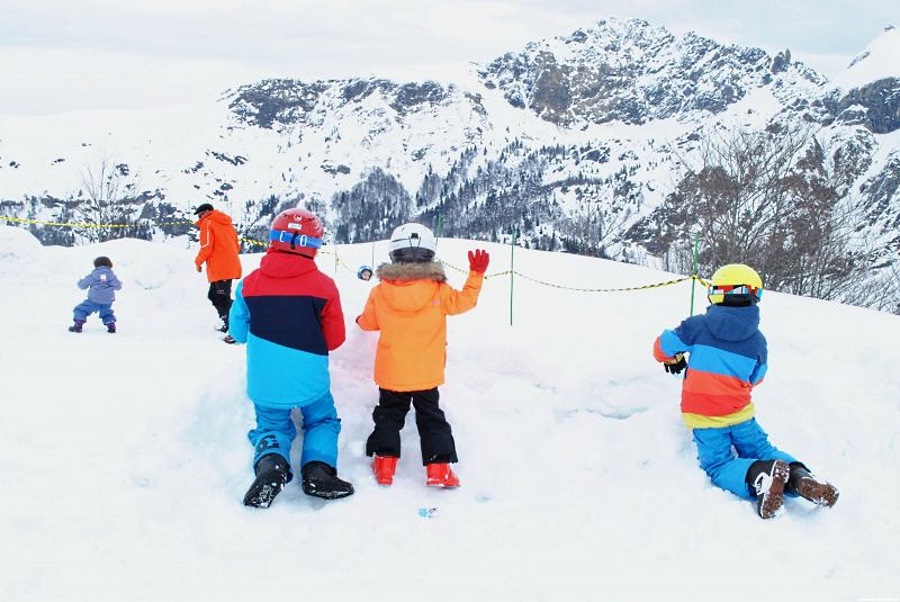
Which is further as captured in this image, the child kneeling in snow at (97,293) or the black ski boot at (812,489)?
the child kneeling in snow at (97,293)

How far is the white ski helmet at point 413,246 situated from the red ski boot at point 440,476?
4.79ft

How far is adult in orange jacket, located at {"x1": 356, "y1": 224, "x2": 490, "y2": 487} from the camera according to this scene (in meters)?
4.45

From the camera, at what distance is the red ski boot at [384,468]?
4156mm

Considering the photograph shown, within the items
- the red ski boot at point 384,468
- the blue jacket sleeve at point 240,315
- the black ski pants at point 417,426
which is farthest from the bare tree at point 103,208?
the red ski boot at point 384,468

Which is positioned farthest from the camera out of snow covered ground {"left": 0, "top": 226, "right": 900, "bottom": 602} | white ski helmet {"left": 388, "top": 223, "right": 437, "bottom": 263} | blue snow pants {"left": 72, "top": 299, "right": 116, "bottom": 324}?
blue snow pants {"left": 72, "top": 299, "right": 116, "bottom": 324}

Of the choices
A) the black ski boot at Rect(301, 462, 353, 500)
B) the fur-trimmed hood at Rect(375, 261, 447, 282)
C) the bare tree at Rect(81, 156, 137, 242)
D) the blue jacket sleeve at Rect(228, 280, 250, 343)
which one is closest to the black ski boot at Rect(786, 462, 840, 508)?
the fur-trimmed hood at Rect(375, 261, 447, 282)

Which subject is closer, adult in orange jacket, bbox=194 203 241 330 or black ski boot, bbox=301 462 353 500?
black ski boot, bbox=301 462 353 500

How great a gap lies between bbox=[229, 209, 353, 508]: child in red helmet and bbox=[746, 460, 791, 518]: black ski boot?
2.67 metres

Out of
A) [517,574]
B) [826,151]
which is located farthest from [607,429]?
[826,151]

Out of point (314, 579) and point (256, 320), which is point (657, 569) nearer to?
point (314, 579)

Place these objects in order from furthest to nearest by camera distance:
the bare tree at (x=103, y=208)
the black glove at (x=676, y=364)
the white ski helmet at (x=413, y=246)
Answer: the bare tree at (x=103, y=208) → the black glove at (x=676, y=364) → the white ski helmet at (x=413, y=246)

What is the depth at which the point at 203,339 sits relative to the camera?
26.2 ft

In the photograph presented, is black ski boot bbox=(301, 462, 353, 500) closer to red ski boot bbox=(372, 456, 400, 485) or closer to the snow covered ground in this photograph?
the snow covered ground

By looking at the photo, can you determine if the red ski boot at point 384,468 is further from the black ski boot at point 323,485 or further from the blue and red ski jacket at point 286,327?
the blue and red ski jacket at point 286,327
